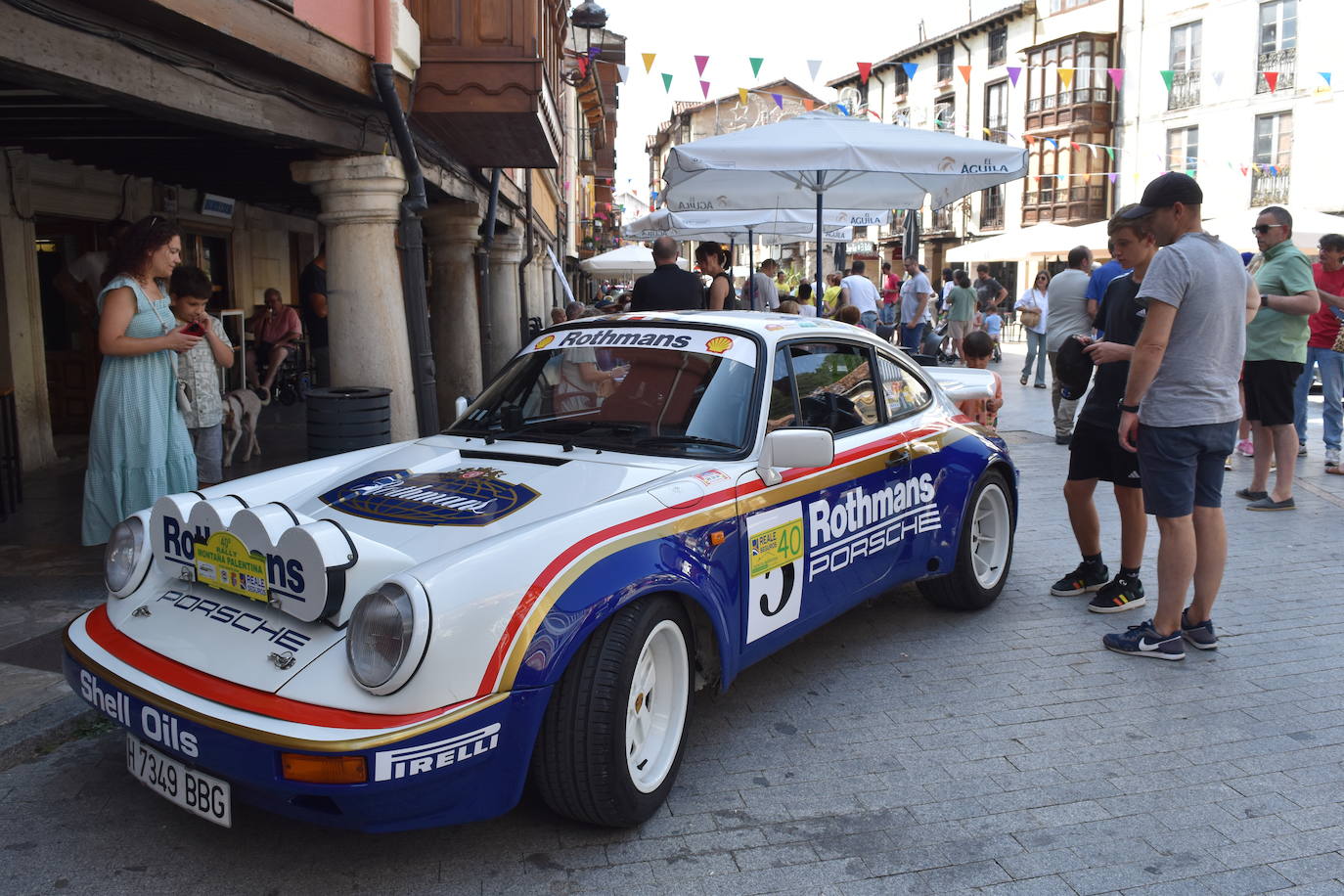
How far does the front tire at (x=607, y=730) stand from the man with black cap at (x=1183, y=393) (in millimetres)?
2416

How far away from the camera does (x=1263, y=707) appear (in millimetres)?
3855

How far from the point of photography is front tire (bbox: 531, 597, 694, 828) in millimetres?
2693

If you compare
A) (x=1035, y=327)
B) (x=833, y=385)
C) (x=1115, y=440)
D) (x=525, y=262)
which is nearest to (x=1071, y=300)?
(x=1115, y=440)

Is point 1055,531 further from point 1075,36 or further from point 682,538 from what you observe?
point 1075,36

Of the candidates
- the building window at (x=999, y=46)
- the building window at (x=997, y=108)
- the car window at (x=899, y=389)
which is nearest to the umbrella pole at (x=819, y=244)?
the car window at (x=899, y=389)

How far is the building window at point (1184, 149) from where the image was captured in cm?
3375

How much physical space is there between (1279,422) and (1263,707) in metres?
3.90

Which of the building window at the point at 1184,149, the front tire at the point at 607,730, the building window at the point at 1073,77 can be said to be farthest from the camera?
the building window at the point at 1073,77

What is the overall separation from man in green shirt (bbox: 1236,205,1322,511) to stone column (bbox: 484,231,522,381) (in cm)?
1132

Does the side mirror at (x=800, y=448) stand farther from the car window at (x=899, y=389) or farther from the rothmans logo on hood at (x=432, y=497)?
the car window at (x=899, y=389)

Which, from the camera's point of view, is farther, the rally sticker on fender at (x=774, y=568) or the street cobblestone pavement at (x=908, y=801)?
the rally sticker on fender at (x=774, y=568)

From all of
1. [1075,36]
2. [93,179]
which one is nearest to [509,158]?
[93,179]

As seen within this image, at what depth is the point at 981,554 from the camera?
16.9 feet

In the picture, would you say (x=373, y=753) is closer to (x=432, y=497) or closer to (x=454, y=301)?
(x=432, y=497)
